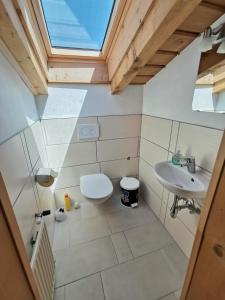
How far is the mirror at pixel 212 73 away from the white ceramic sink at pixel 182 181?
19.3 inches

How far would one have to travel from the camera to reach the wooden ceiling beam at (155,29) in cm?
77

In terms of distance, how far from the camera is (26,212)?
0.91 meters

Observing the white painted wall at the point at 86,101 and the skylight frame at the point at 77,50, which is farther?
the white painted wall at the point at 86,101

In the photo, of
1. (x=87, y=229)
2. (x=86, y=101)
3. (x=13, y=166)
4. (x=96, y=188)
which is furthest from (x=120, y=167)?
(x=13, y=166)

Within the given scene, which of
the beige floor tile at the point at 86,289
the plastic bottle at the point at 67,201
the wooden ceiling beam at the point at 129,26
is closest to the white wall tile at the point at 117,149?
the plastic bottle at the point at 67,201

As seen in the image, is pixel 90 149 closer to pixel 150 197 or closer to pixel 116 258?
pixel 150 197

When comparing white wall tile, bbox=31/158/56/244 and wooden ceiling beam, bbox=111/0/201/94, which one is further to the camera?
white wall tile, bbox=31/158/56/244

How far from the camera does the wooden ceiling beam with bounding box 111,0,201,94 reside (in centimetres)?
77

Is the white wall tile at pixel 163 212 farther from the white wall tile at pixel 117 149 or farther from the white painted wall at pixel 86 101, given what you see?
the white painted wall at pixel 86 101

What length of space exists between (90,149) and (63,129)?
0.41 m

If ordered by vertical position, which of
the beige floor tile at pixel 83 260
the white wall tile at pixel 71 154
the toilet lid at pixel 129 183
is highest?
the white wall tile at pixel 71 154

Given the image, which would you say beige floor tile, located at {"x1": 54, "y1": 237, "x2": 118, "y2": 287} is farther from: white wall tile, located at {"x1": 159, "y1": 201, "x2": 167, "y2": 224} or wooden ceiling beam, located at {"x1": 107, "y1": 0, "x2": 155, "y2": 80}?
wooden ceiling beam, located at {"x1": 107, "y1": 0, "x2": 155, "y2": 80}

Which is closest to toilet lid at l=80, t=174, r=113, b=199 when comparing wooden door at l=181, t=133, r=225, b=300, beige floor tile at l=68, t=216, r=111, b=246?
beige floor tile at l=68, t=216, r=111, b=246

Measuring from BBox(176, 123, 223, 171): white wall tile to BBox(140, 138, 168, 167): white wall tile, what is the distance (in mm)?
293
